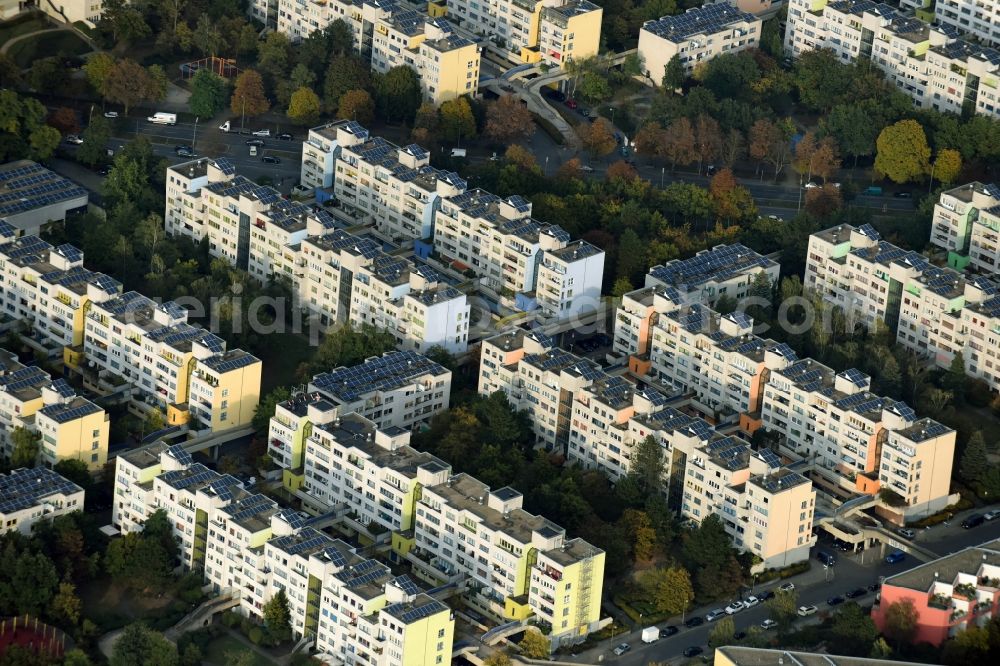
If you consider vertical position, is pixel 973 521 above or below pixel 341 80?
below

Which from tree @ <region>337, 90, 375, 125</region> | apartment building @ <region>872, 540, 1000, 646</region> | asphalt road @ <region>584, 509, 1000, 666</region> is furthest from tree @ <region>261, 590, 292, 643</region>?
tree @ <region>337, 90, 375, 125</region>

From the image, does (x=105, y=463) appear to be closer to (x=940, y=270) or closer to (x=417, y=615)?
(x=417, y=615)

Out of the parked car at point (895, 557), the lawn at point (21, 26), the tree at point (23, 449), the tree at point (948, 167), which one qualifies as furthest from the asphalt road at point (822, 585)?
the lawn at point (21, 26)

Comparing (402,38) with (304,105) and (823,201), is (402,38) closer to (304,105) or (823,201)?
(304,105)

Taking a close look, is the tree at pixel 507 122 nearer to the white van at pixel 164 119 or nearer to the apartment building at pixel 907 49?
the white van at pixel 164 119

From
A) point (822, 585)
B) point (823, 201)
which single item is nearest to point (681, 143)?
point (823, 201)

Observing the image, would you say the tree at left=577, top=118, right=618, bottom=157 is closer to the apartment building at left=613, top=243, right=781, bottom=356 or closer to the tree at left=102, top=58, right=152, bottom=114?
the apartment building at left=613, top=243, right=781, bottom=356
